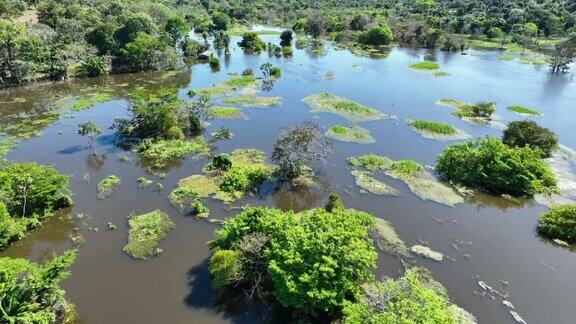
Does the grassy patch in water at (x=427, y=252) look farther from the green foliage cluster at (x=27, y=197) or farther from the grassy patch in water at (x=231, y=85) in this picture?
the grassy patch in water at (x=231, y=85)

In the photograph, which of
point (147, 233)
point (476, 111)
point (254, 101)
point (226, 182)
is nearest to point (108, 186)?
point (147, 233)

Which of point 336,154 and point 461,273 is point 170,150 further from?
point 461,273

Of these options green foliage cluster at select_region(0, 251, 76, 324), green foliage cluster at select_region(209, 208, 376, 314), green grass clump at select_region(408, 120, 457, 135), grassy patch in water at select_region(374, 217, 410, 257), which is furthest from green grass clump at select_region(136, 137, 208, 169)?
green grass clump at select_region(408, 120, 457, 135)

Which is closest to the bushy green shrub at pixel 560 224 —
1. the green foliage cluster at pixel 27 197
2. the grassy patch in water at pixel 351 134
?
the grassy patch in water at pixel 351 134

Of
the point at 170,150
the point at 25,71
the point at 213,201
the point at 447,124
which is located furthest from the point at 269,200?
the point at 25,71

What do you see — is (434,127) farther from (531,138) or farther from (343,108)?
(343,108)
